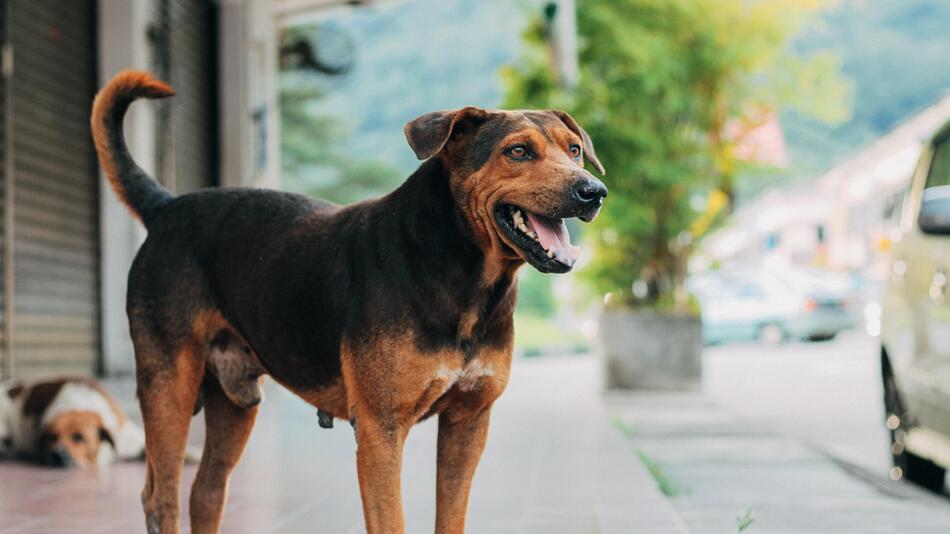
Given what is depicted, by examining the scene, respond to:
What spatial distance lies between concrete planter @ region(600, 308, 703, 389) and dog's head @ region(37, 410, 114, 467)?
7957mm

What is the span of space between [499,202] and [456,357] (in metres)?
0.45

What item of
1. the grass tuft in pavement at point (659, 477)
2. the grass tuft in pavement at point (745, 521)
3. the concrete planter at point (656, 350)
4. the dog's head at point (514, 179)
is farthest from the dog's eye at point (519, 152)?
the concrete planter at point (656, 350)

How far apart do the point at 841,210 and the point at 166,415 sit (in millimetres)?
51866

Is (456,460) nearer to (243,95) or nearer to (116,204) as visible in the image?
(116,204)

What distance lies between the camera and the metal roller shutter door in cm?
1026

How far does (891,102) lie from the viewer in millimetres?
71500

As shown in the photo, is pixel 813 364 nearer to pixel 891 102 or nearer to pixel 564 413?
pixel 564 413

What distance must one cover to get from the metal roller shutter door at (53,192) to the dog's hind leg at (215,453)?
6.71 m

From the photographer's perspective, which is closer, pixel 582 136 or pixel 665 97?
pixel 582 136

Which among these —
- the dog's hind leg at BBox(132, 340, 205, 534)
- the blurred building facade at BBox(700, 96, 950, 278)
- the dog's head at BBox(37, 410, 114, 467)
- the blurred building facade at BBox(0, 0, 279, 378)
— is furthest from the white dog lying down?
the blurred building facade at BBox(700, 96, 950, 278)

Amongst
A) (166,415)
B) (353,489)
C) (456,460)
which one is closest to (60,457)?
(353,489)

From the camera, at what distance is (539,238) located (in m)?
3.08

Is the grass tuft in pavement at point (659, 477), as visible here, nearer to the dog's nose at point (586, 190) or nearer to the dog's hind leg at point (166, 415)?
the dog's hind leg at point (166, 415)

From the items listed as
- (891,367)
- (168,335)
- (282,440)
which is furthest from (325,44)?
(168,335)
